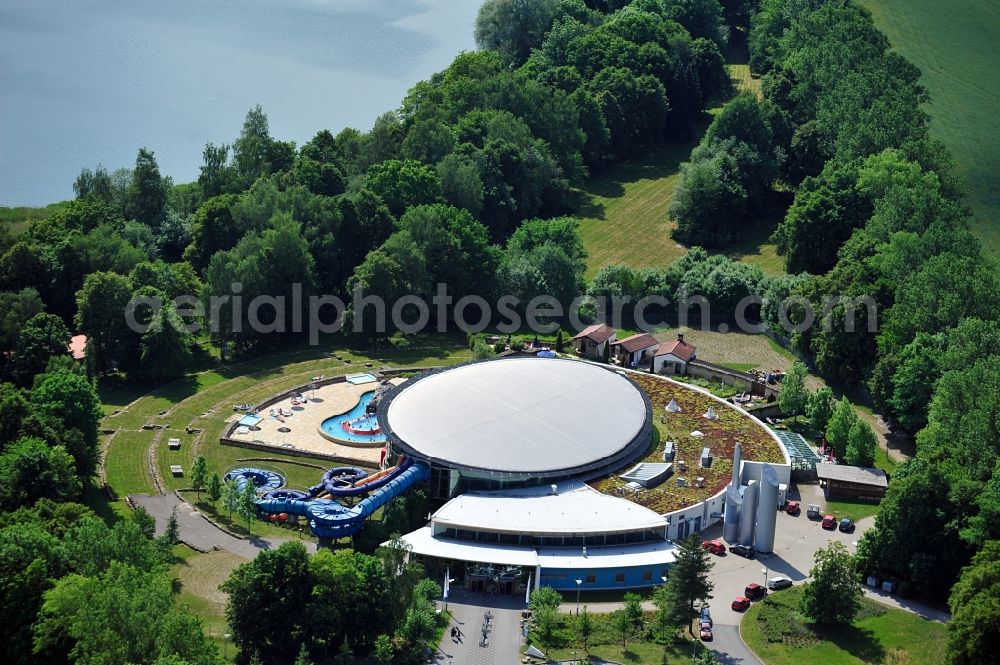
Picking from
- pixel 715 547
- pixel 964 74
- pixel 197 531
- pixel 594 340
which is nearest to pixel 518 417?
pixel 715 547

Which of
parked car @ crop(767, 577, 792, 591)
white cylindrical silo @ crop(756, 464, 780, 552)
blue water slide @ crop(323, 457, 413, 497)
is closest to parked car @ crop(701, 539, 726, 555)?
white cylindrical silo @ crop(756, 464, 780, 552)

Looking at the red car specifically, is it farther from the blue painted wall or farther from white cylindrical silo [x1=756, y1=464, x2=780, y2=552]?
the blue painted wall

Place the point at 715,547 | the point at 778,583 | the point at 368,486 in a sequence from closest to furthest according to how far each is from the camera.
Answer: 1. the point at 778,583
2. the point at 715,547
3. the point at 368,486

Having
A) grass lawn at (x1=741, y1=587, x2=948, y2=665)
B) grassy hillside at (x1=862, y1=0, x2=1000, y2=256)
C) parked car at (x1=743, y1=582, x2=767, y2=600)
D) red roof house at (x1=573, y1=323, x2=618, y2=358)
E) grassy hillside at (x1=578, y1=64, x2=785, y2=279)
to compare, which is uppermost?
grassy hillside at (x1=862, y1=0, x2=1000, y2=256)

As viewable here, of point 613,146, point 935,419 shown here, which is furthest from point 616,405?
point 613,146

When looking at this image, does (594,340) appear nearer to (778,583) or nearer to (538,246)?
(538,246)
